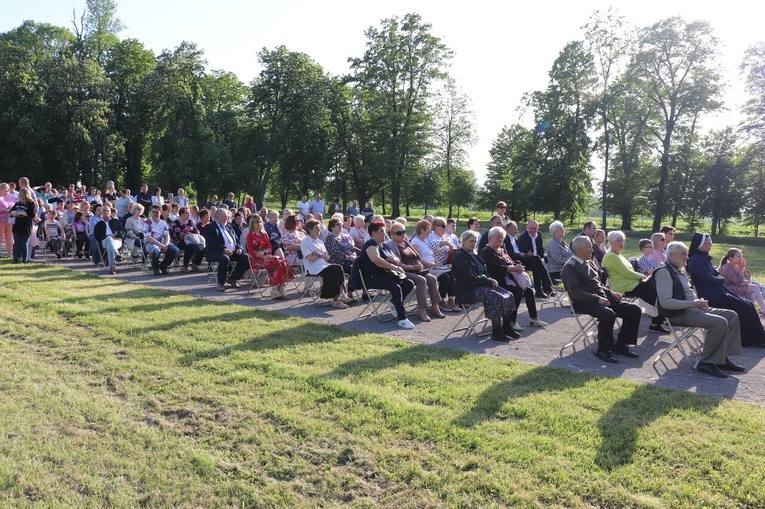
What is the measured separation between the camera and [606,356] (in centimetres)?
618

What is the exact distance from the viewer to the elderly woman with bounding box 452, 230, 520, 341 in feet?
22.8

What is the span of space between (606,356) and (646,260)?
3.87 meters

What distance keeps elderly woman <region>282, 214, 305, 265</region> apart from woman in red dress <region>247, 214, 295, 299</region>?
453mm

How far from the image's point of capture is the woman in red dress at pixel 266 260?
9562 mm

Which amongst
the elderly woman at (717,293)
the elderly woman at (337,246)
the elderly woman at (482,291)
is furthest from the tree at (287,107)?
the elderly woman at (717,293)

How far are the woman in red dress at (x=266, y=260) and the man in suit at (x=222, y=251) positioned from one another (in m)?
0.61

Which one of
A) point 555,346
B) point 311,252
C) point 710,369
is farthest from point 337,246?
point 710,369

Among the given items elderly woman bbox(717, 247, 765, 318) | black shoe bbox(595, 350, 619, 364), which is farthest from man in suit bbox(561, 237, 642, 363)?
elderly woman bbox(717, 247, 765, 318)

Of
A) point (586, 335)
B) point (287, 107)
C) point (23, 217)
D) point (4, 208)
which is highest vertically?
point (287, 107)

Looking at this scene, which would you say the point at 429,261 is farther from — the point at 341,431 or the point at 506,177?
the point at 506,177

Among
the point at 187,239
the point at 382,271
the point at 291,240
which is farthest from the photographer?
the point at 187,239

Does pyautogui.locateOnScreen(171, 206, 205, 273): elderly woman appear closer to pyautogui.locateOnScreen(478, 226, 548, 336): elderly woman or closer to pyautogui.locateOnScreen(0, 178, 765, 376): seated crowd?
pyautogui.locateOnScreen(0, 178, 765, 376): seated crowd

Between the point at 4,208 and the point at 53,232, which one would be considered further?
the point at 53,232

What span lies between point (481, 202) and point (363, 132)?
1732cm
